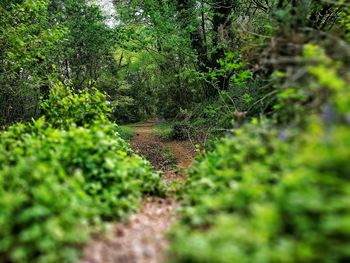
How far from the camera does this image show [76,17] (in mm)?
14281

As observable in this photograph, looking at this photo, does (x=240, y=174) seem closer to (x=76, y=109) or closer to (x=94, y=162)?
(x=94, y=162)

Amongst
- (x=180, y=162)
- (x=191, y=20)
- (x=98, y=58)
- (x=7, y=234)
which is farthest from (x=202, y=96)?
(x=7, y=234)

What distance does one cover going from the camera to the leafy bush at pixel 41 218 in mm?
2303

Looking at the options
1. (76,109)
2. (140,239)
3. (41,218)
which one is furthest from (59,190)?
(76,109)

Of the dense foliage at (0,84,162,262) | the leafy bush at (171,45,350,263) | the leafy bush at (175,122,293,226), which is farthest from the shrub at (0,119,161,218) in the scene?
the leafy bush at (171,45,350,263)

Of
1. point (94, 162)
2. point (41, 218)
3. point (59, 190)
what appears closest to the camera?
point (41, 218)

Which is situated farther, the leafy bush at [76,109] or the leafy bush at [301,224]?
the leafy bush at [76,109]

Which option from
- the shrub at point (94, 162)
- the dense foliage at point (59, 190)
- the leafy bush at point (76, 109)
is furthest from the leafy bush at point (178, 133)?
the shrub at point (94, 162)

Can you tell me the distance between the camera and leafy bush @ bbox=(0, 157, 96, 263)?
2303 mm

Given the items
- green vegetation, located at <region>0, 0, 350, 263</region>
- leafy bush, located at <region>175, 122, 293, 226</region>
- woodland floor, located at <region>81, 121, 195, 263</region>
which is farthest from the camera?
leafy bush, located at <region>175, 122, 293, 226</region>

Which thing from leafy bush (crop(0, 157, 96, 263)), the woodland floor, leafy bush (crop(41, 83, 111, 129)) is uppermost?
leafy bush (crop(41, 83, 111, 129))

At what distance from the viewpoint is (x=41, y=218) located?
2.51m

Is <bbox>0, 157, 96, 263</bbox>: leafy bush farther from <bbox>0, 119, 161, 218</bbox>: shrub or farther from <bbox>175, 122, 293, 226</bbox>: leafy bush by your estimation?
<bbox>175, 122, 293, 226</bbox>: leafy bush

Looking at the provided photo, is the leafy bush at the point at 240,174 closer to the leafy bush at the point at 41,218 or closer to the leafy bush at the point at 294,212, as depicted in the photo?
the leafy bush at the point at 294,212
